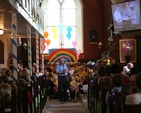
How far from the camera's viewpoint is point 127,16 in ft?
46.7

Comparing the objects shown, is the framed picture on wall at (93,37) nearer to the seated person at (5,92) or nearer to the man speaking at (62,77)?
the man speaking at (62,77)

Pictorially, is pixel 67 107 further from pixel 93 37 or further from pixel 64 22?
pixel 64 22

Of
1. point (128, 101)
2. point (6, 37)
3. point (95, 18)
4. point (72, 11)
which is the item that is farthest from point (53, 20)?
point (128, 101)

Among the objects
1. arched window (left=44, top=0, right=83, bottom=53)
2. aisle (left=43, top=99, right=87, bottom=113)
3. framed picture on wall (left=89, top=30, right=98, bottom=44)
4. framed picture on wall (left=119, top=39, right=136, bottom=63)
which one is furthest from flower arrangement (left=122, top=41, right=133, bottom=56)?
arched window (left=44, top=0, right=83, bottom=53)

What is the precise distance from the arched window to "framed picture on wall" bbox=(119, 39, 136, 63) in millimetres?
5410

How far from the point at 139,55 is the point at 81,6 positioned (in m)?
6.73

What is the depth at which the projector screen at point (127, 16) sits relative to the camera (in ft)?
44.3

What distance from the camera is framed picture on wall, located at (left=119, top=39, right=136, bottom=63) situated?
1391 cm

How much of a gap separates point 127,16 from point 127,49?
5.16ft

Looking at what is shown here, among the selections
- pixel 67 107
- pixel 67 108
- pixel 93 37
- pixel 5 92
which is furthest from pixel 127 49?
pixel 5 92

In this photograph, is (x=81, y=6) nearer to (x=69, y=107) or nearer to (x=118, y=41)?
(x=118, y=41)

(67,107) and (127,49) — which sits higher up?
(127,49)

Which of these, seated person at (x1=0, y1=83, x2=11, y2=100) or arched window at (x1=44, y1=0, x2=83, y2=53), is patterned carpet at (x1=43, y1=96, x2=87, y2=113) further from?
arched window at (x1=44, y1=0, x2=83, y2=53)

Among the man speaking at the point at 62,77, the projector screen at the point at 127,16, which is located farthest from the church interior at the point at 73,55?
the man speaking at the point at 62,77
